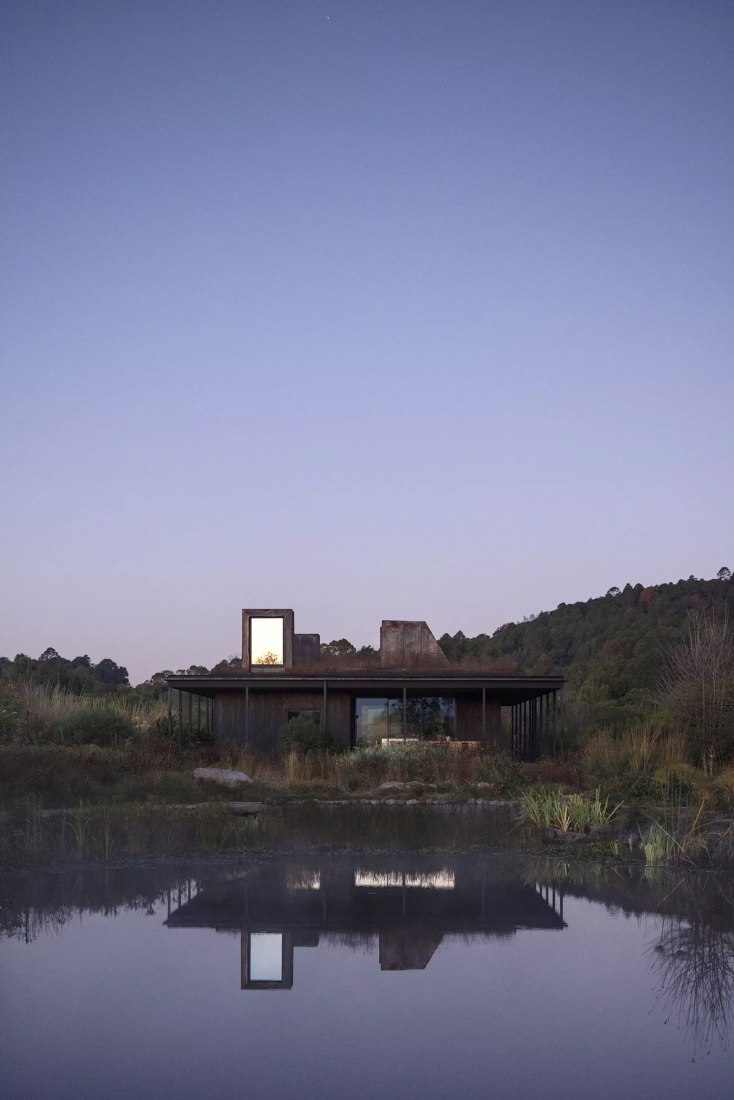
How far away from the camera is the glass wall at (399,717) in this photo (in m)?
30.6

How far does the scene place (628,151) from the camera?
18.8 m

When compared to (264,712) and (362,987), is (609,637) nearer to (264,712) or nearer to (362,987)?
(264,712)

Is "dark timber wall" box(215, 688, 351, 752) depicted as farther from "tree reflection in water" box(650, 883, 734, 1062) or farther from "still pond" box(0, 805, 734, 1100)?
"tree reflection in water" box(650, 883, 734, 1062)

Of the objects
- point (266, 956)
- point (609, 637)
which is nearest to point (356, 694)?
point (266, 956)

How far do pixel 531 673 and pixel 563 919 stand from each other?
19.6 meters

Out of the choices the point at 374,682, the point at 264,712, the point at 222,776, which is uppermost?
the point at 374,682

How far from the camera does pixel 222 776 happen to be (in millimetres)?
21484

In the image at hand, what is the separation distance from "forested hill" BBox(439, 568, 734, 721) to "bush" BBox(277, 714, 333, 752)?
46.1 ft

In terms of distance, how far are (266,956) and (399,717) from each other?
23790 mm

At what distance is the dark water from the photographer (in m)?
5.02

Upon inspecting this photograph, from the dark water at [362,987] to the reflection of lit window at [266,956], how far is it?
0.08 ft

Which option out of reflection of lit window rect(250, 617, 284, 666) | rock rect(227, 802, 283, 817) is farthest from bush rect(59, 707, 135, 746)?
rock rect(227, 802, 283, 817)

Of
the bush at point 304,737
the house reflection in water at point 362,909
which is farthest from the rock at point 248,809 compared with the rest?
the bush at point 304,737

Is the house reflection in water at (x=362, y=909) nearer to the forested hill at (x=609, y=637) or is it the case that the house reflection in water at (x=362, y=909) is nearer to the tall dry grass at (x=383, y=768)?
the tall dry grass at (x=383, y=768)
